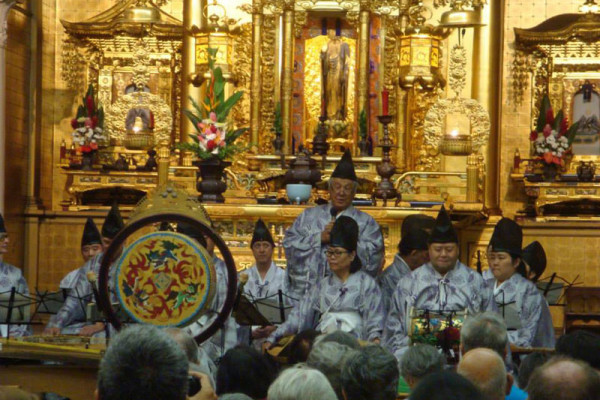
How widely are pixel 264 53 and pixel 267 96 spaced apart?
54cm

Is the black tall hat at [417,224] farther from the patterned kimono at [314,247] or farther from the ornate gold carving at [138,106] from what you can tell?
the ornate gold carving at [138,106]

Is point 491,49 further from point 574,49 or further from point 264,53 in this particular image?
point 264,53

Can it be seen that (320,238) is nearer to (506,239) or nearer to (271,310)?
(271,310)

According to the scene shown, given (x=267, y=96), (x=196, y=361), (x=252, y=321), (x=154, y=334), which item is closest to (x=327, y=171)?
(x=267, y=96)

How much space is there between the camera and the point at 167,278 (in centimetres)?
777

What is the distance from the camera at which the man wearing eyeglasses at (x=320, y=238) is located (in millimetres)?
10047

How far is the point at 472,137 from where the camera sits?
1628 cm

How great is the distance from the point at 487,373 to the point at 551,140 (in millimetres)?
11298

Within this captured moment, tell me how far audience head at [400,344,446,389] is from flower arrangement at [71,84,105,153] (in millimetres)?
11376

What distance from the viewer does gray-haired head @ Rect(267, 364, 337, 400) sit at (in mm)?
4566

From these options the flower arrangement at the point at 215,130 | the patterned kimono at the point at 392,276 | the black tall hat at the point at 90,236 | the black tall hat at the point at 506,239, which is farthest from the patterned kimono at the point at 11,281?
the black tall hat at the point at 506,239

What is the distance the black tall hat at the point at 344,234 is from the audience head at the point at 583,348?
10.4 feet

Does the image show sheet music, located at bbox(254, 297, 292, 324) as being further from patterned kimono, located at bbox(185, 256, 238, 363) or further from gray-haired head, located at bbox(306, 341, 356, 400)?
gray-haired head, located at bbox(306, 341, 356, 400)

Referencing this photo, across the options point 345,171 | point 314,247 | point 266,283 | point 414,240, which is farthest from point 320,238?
point 266,283
